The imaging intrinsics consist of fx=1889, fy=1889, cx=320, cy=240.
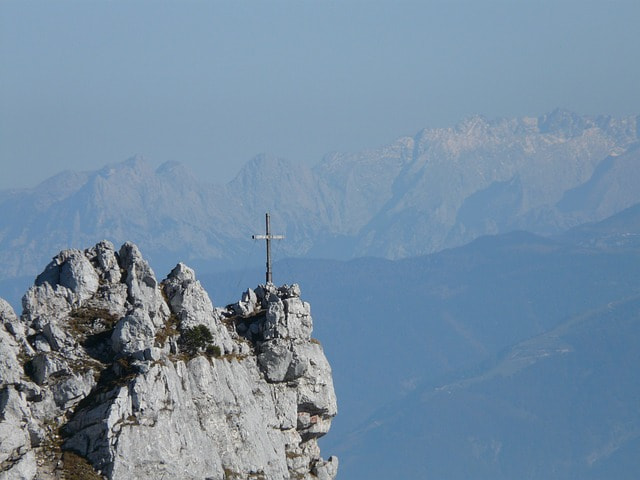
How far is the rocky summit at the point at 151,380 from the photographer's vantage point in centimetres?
6444

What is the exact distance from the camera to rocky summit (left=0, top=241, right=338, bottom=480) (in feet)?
211

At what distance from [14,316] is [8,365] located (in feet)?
9.92

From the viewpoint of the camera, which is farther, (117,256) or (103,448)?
(117,256)

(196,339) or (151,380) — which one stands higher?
(196,339)

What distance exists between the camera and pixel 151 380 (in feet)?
217

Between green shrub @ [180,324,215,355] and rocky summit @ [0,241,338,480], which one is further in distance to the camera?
green shrub @ [180,324,215,355]

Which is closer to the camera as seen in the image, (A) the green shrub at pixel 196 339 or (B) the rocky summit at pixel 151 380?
(B) the rocky summit at pixel 151 380

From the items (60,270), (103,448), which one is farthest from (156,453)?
(60,270)

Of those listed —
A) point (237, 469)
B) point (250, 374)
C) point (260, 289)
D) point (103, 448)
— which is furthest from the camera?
point (260, 289)

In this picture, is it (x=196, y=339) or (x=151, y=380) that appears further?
(x=196, y=339)

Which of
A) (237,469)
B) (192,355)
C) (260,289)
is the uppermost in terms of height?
(260,289)

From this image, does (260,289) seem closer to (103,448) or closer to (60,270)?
(60,270)

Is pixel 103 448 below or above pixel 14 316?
below

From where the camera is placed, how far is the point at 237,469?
69.1 m
